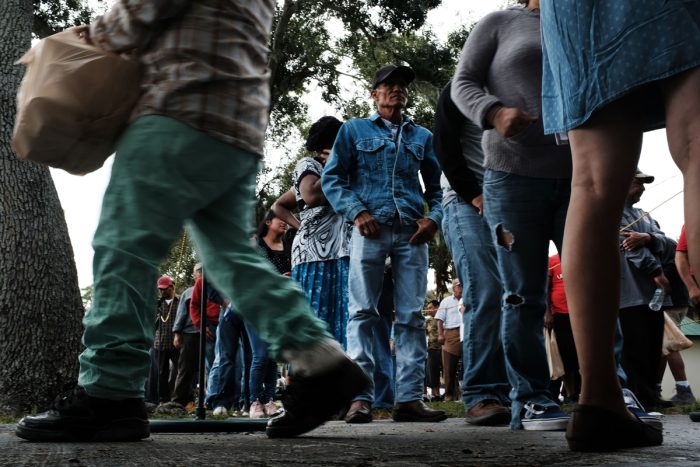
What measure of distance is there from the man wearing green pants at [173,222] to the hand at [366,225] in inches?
79.7

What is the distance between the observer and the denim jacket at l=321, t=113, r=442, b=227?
4.76m

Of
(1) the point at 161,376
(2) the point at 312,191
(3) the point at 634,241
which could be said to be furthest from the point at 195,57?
(1) the point at 161,376

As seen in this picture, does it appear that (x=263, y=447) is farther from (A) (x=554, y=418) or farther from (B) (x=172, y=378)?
(B) (x=172, y=378)

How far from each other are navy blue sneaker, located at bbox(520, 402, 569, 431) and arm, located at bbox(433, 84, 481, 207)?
121 cm

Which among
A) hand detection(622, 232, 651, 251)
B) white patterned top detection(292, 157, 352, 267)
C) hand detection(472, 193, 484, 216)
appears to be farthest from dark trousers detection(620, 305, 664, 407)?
hand detection(472, 193, 484, 216)

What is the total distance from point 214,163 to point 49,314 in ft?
13.8

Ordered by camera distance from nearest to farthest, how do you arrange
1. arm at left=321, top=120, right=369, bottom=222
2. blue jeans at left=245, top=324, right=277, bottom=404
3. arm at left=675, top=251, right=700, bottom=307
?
arm at left=321, top=120, right=369, bottom=222, blue jeans at left=245, top=324, right=277, bottom=404, arm at left=675, top=251, right=700, bottom=307

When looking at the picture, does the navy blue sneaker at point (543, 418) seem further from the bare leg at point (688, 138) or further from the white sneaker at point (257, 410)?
the white sneaker at point (257, 410)

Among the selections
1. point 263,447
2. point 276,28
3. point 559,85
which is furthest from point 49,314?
point 276,28

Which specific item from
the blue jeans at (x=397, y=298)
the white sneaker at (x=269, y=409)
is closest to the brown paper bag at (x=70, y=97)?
the blue jeans at (x=397, y=298)

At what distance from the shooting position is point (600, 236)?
2182 millimetres

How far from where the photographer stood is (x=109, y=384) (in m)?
2.39

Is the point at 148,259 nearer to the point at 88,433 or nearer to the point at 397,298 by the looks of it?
the point at 88,433

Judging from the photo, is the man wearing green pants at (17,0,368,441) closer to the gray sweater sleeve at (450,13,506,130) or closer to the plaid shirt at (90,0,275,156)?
the plaid shirt at (90,0,275,156)
